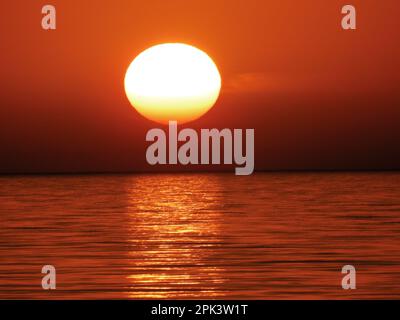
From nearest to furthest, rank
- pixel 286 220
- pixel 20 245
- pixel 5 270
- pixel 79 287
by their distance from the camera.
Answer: pixel 79 287, pixel 5 270, pixel 20 245, pixel 286 220

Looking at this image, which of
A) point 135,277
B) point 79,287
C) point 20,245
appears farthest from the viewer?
point 20,245

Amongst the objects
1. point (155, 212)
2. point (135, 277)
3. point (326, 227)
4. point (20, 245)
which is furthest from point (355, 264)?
point (155, 212)

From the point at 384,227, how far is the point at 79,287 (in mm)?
17085

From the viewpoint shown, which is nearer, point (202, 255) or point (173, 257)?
point (173, 257)

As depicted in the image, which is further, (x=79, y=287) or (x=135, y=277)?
(x=135, y=277)

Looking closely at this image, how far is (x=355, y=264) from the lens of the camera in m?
21.9

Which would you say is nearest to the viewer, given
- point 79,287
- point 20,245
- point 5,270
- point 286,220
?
point 79,287

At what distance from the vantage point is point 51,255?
23.9m

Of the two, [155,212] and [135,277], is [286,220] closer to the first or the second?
[155,212]
